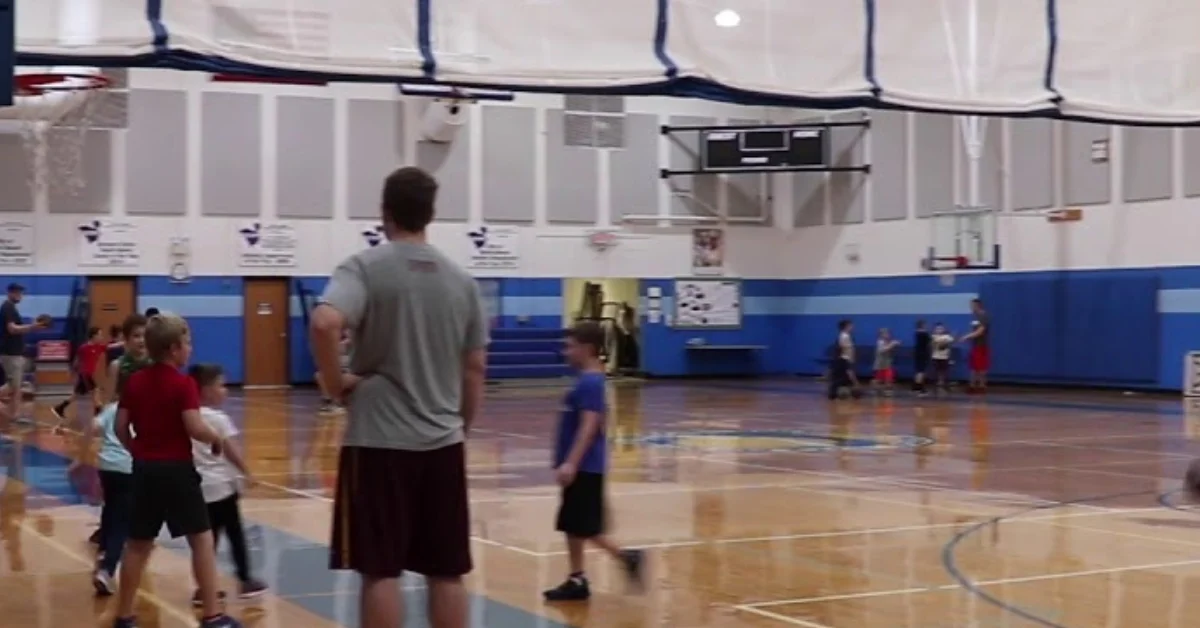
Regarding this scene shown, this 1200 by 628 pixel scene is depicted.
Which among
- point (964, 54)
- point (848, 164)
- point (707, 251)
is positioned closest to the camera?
point (964, 54)

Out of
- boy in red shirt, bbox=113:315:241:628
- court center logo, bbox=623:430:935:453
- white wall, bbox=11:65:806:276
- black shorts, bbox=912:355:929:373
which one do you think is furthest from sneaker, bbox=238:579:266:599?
black shorts, bbox=912:355:929:373

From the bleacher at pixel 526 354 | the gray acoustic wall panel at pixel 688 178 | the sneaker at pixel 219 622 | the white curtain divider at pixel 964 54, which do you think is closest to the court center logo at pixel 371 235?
the bleacher at pixel 526 354

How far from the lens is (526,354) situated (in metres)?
39.2

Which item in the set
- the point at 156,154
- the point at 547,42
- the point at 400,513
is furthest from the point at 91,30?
the point at 156,154

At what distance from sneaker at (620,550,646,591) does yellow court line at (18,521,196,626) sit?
2523 mm

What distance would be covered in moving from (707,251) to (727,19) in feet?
118

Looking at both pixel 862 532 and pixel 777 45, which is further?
pixel 862 532

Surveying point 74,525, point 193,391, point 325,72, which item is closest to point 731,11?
point 325,72

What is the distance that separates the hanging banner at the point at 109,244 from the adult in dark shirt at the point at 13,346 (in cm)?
1142

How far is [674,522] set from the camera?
13.2 metres

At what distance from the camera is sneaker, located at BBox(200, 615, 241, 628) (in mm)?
8320

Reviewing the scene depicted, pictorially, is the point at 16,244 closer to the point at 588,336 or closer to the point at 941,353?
the point at 941,353

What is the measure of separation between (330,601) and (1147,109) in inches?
209

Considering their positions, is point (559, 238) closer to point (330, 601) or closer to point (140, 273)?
point (140, 273)
